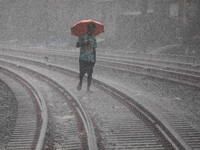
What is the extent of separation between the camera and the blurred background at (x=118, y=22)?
2133 cm

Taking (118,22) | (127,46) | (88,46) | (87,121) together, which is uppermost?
(118,22)

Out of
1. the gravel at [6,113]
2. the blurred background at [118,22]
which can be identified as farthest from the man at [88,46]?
the blurred background at [118,22]

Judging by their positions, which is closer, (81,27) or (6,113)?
(6,113)

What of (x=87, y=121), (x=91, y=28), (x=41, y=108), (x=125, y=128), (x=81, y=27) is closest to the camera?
(x=125, y=128)

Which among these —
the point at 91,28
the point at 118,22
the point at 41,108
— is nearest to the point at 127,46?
the point at 118,22

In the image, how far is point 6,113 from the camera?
615 cm

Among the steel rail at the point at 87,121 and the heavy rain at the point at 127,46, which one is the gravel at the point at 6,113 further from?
the steel rail at the point at 87,121

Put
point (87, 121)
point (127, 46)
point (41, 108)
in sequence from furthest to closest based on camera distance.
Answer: point (127, 46) < point (41, 108) < point (87, 121)

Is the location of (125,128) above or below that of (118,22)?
below

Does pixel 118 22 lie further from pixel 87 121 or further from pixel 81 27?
pixel 87 121

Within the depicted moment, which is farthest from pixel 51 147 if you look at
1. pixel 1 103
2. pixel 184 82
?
pixel 184 82

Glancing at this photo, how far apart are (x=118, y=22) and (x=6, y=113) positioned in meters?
22.9

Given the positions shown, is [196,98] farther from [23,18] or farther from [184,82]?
[23,18]

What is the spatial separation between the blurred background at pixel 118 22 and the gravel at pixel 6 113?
51.7 feet
